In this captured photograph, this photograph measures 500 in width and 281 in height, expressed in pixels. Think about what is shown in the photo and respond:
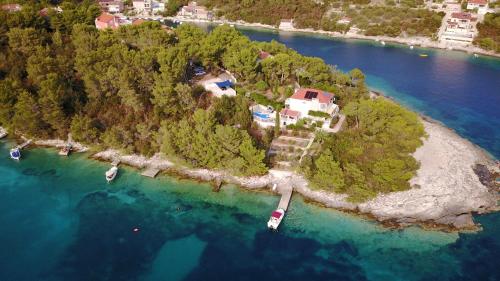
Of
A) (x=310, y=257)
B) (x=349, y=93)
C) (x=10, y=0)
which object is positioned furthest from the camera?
(x=10, y=0)

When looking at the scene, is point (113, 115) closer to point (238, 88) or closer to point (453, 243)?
point (238, 88)

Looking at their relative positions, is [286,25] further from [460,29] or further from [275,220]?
[275,220]

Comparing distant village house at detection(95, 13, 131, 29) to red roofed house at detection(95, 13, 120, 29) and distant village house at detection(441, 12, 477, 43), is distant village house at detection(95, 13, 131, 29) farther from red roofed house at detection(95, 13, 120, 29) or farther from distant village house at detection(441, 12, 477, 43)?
distant village house at detection(441, 12, 477, 43)

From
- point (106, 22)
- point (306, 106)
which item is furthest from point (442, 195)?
point (106, 22)

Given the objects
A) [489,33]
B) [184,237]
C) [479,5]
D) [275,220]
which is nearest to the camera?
[184,237]

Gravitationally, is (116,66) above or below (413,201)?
above

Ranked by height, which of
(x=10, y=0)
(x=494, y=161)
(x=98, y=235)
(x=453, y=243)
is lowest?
(x=98, y=235)

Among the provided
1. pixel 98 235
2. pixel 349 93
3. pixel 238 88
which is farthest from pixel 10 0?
pixel 349 93

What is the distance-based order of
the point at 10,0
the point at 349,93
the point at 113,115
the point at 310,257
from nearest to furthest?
1. the point at 310,257
2. the point at 113,115
3. the point at 349,93
4. the point at 10,0
